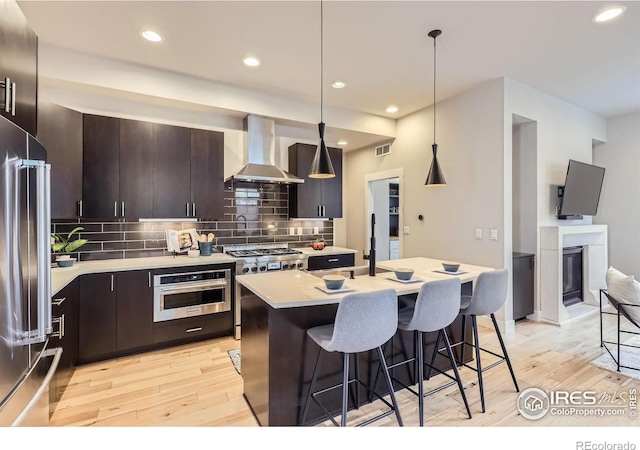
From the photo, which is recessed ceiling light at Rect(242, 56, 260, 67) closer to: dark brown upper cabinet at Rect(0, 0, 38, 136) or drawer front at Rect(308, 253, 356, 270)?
dark brown upper cabinet at Rect(0, 0, 38, 136)

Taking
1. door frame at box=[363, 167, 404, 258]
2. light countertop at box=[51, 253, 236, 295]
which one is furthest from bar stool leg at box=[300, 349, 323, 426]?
door frame at box=[363, 167, 404, 258]

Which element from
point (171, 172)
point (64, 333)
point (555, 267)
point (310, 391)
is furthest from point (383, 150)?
point (64, 333)

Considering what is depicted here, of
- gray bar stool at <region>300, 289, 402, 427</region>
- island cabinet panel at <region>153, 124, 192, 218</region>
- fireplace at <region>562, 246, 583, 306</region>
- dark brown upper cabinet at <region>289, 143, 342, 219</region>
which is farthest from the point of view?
dark brown upper cabinet at <region>289, 143, 342, 219</region>

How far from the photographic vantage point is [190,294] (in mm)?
3336

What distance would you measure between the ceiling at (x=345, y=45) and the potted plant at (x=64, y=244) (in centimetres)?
150

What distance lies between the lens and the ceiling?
7.96 ft

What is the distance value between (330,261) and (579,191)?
356 cm

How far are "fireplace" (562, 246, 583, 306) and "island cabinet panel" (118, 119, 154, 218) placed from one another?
534 centimetres

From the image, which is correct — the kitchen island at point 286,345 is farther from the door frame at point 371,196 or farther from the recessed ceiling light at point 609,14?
the door frame at point 371,196

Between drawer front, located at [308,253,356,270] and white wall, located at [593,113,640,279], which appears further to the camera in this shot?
white wall, located at [593,113,640,279]

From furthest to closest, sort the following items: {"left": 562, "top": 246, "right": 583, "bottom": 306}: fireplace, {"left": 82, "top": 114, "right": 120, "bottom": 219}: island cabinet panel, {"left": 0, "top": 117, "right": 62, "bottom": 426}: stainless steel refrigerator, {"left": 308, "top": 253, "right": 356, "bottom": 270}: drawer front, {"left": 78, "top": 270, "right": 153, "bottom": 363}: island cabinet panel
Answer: {"left": 562, "top": 246, "right": 583, "bottom": 306}: fireplace
{"left": 308, "top": 253, "right": 356, "bottom": 270}: drawer front
{"left": 82, "top": 114, "right": 120, "bottom": 219}: island cabinet panel
{"left": 78, "top": 270, "right": 153, "bottom": 363}: island cabinet panel
{"left": 0, "top": 117, "right": 62, "bottom": 426}: stainless steel refrigerator

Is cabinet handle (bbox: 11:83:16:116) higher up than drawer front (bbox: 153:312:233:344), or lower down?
higher up

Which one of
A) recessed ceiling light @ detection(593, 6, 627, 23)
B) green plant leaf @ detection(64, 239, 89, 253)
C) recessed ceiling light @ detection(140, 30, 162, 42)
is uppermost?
recessed ceiling light @ detection(593, 6, 627, 23)

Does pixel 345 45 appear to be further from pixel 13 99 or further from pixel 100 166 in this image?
pixel 100 166
